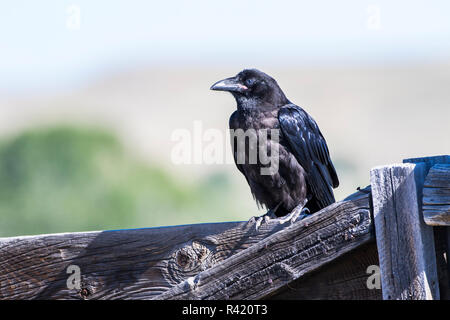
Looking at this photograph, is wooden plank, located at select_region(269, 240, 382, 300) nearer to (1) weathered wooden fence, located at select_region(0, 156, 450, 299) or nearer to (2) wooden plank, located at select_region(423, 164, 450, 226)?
(1) weathered wooden fence, located at select_region(0, 156, 450, 299)

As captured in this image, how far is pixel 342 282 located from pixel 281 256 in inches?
9.8

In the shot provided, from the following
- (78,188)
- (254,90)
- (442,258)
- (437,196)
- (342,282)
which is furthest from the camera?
(78,188)

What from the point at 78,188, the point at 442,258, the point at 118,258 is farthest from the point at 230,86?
the point at 78,188

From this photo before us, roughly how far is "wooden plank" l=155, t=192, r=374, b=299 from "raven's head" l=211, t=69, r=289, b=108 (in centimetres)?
336

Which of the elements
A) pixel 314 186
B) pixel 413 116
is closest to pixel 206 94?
pixel 413 116

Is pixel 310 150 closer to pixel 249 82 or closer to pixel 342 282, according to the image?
pixel 249 82

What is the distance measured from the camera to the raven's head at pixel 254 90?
570 cm

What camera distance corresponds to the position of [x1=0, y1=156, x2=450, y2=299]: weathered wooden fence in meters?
2.22

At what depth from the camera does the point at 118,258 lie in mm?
2811

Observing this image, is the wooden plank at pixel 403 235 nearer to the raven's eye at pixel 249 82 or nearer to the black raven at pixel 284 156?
the black raven at pixel 284 156

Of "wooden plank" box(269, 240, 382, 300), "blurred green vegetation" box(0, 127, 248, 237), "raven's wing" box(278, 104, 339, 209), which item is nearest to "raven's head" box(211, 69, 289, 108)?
"raven's wing" box(278, 104, 339, 209)

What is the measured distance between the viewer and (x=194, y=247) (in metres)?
2.75

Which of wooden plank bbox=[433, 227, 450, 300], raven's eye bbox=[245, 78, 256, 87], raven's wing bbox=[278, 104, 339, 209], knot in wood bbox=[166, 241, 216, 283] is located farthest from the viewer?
raven's eye bbox=[245, 78, 256, 87]
